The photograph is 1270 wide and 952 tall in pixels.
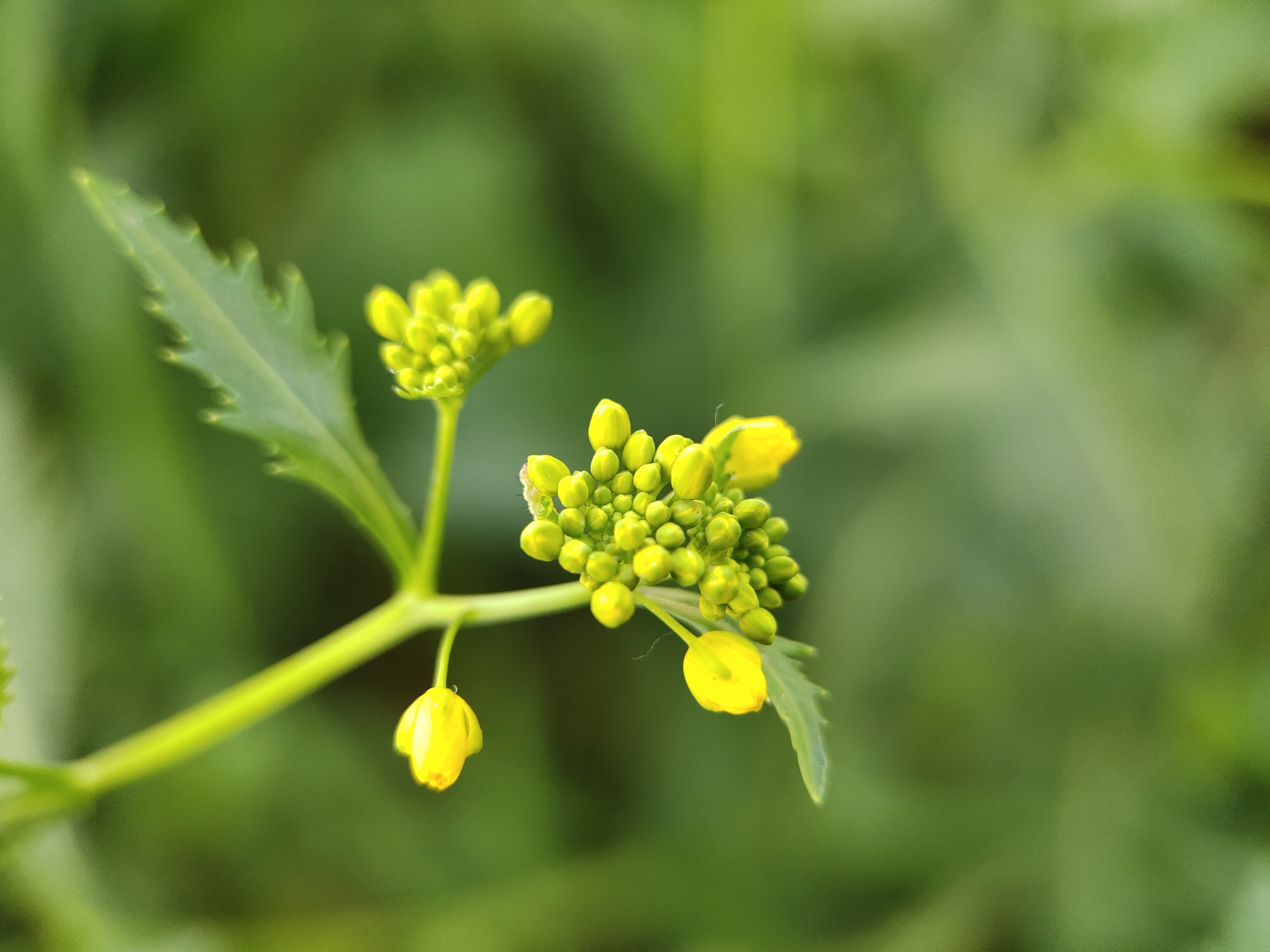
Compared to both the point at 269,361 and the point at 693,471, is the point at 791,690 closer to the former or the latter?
the point at 693,471

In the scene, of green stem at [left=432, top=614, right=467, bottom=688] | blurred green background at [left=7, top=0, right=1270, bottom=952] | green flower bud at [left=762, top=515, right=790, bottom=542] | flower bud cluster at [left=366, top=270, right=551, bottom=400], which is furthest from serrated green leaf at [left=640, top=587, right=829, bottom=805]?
blurred green background at [left=7, top=0, right=1270, bottom=952]

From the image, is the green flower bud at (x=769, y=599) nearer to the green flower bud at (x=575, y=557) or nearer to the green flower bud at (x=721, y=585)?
the green flower bud at (x=721, y=585)

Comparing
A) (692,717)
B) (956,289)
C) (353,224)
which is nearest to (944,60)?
(956,289)

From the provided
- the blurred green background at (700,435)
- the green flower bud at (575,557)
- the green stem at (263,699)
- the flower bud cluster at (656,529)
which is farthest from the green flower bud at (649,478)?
the blurred green background at (700,435)

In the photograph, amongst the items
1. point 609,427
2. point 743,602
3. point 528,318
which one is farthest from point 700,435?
point 743,602

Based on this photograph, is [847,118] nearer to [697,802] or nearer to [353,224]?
[353,224]

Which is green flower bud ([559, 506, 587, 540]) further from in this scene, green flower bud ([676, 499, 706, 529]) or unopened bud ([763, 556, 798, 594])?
unopened bud ([763, 556, 798, 594])
